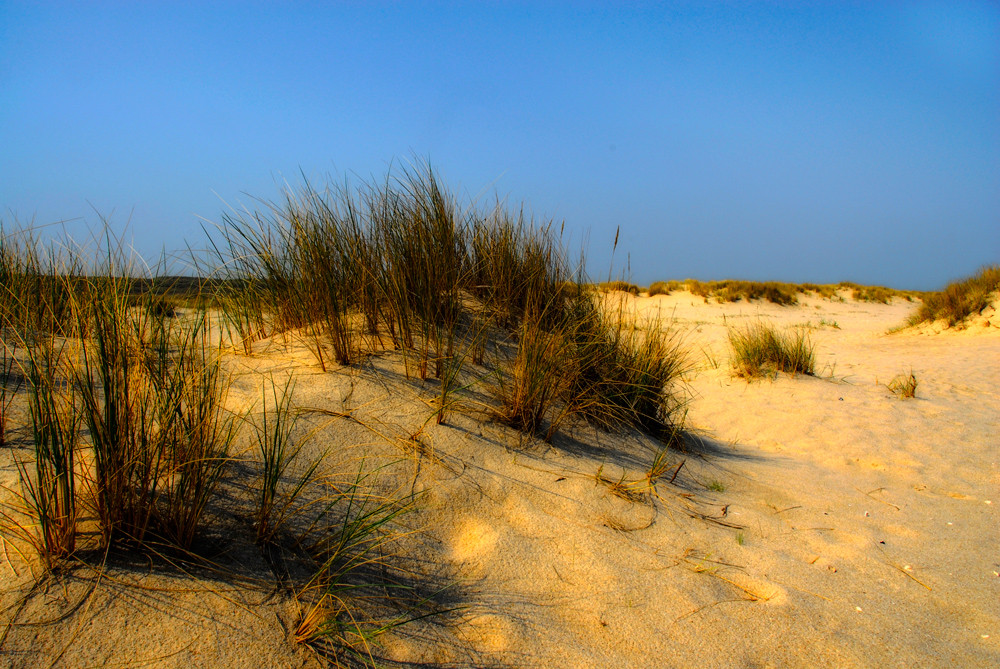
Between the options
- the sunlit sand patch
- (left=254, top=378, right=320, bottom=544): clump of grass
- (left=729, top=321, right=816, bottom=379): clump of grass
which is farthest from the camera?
(left=729, top=321, right=816, bottom=379): clump of grass

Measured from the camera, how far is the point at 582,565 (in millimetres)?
1858

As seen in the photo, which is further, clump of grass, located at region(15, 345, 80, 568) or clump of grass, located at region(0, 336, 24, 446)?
clump of grass, located at region(0, 336, 24, 446)

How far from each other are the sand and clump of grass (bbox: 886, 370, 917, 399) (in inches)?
86.7

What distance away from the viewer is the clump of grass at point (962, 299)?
31.4 feet

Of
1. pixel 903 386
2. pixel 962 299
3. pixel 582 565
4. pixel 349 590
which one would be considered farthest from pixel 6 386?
pixel 962 299

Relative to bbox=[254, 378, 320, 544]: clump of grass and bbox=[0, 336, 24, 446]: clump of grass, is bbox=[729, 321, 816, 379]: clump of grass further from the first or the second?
bbox=[0, 336, 24, 446]: clump of grass

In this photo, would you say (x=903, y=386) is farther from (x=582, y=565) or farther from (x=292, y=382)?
(x=292, y=382)

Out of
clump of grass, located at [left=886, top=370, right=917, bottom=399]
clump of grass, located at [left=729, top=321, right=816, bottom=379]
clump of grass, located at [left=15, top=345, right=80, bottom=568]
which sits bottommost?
clump of grass, located at [left=886, top=370, right=917, bottom=399]

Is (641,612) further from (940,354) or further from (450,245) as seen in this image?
(940,354)

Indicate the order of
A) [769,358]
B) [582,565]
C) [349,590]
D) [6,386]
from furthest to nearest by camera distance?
[769,358]
[6,386]
[582,565]
[349,590]

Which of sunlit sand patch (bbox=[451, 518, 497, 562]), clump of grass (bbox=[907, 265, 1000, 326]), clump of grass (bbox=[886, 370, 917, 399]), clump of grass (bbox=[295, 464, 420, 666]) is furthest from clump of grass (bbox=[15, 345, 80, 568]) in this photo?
clump of grass (bbox=[907, 265, 1000, 326])

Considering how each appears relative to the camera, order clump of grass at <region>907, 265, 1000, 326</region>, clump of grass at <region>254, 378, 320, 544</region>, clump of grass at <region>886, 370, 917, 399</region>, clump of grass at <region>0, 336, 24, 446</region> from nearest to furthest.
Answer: clump of grass at <region>254, 378, 320, 544</region> → clump of grass at <region>0, 336, 24, 446</region> → clump of grass at <region>886, 370, 917, 399</region> → clump of grass at <region>907, 265, 1000, 326</region>

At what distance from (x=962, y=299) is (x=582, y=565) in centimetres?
1154

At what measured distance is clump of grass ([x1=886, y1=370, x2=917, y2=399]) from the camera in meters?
5.70
